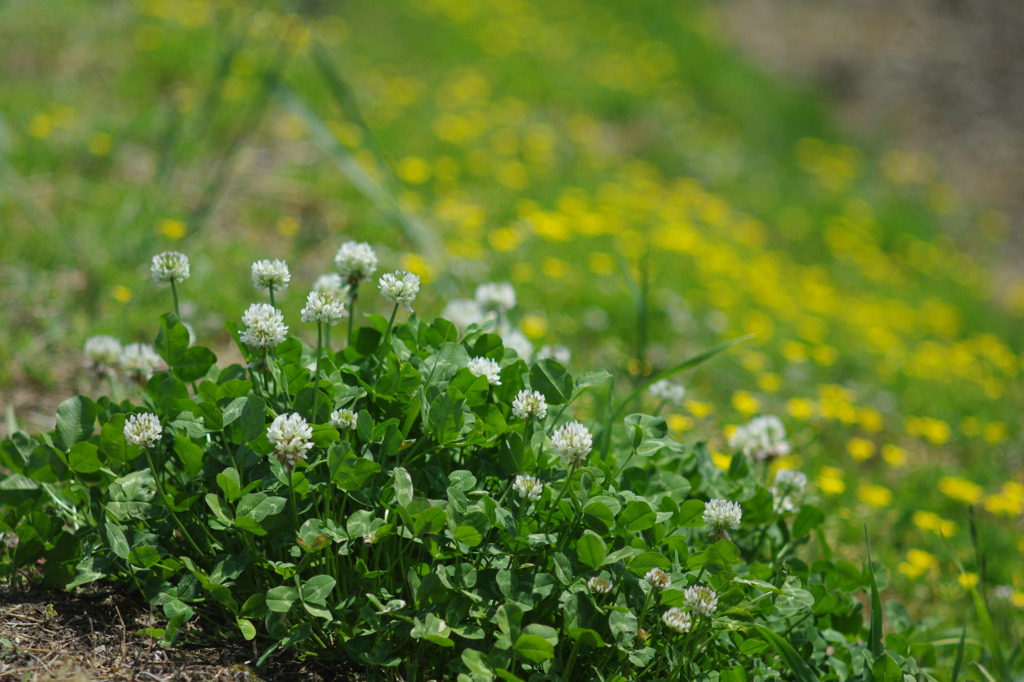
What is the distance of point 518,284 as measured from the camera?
3.88 m

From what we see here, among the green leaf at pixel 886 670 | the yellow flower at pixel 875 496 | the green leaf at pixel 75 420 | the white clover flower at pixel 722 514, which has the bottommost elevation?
the yellow flower at pixel 875 496

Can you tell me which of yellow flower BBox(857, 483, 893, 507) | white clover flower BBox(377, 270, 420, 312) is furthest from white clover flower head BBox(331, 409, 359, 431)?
yellow flower BBox(857, 483, 893, 507)

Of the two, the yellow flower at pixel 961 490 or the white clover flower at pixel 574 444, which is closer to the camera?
the white clover flower at pixel 574 444

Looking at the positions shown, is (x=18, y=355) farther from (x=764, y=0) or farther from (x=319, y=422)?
(x=764, y=0)

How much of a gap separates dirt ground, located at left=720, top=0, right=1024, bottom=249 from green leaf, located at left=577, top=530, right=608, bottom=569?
8.51 meters

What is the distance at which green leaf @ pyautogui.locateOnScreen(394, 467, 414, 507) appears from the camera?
1.48 meters

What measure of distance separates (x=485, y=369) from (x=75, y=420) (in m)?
0.88

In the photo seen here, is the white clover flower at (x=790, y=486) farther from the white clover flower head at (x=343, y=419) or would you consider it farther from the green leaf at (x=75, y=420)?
the green leaf at (x=75, y=420)

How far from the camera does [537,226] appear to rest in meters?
4.45

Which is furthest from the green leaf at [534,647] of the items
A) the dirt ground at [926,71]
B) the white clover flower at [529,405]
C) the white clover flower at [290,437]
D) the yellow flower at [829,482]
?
the dirt ground at [926,71]

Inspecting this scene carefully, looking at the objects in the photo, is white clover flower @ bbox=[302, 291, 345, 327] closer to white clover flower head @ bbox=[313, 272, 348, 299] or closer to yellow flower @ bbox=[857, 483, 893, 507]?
white clover flower head @ bbox=[313, 272, 348, 299]

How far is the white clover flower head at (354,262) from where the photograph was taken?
1.69m

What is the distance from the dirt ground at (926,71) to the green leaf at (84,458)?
354 inches

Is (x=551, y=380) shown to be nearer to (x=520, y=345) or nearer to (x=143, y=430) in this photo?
(x=520, y=345)
